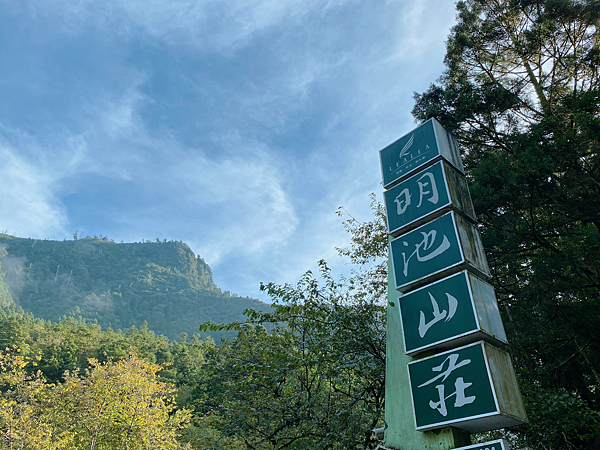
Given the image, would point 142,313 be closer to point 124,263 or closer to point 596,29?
point 124,263

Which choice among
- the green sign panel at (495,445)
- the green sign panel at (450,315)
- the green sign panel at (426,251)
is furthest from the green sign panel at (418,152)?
the green sign panel at (495,445)

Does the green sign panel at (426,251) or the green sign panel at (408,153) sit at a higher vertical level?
the green sign panel at (408,153)

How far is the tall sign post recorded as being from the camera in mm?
3760

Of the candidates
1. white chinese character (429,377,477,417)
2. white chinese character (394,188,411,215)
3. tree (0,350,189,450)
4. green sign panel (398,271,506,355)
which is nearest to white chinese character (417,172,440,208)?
white chinese character (394,188,411,215)

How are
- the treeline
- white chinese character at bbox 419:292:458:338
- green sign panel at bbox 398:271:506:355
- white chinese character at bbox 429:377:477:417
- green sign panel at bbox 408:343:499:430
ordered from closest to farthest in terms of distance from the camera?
green sign panel at bbox 408:343:499:430 → white chinese character at bbox 429:377:477:417 → green sign panel at bbox 398:271:506:355 → white chinese character at bbox 419:292:458:338 → the treeline

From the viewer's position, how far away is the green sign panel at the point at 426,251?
469 centimetres

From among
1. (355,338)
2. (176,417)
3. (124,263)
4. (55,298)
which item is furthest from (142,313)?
(355,338)

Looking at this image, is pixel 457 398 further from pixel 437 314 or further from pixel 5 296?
pixel 5 296

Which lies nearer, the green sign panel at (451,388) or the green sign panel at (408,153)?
the green sign panel at (451,388)

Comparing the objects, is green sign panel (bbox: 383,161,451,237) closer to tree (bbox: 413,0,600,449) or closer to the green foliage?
tree (bbox: 413,0,600,449)

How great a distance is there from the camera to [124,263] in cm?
19675

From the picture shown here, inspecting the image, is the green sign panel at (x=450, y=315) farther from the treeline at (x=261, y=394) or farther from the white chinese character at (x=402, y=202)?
the treeline at (x=261, y=394)

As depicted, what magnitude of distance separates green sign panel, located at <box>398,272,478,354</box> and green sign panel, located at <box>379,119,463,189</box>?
213 cm

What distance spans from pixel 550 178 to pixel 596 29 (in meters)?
4.38
